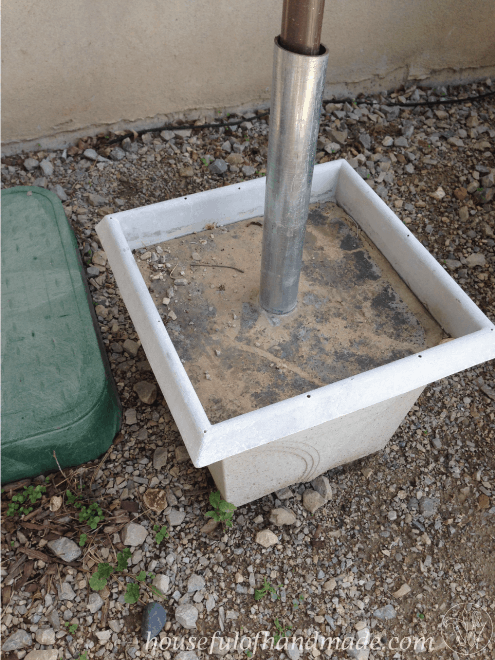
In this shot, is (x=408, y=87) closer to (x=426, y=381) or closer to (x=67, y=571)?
(x=426, y=381)

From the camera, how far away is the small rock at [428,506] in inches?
62.3

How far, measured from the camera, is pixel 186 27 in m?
2.15

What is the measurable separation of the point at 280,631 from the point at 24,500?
794mm

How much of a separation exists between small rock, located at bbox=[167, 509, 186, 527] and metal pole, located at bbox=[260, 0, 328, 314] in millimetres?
653

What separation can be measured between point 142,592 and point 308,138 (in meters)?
1.20

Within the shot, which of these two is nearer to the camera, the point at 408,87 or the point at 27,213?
the point at 27,213

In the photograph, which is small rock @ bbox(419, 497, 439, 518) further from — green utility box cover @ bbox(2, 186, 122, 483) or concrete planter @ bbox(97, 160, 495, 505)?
green utility box cover @ bbox(2, 186, 122, 483)

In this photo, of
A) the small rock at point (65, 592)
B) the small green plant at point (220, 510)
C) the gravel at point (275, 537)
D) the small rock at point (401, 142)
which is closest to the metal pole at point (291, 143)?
the gravel at point (275, 537)

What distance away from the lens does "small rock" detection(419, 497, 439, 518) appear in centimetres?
158

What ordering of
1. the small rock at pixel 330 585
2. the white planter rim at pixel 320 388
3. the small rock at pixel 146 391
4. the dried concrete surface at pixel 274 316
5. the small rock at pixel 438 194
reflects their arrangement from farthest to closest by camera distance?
the small rock at pixel 438 194, the small rock at pixel 146 391, the small rock at pixel 330 585, the dried concrete surface at pixel 274 316, the white planter rim at pixel 320 388

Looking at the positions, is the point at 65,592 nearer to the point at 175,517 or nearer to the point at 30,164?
the point at 175,517

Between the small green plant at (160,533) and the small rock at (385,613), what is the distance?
1.97 ft

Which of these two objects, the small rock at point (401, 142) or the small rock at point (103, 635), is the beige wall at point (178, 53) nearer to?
the small rock at point (401, 142)

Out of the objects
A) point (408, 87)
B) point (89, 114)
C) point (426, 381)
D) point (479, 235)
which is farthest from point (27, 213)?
point (408, 87)
